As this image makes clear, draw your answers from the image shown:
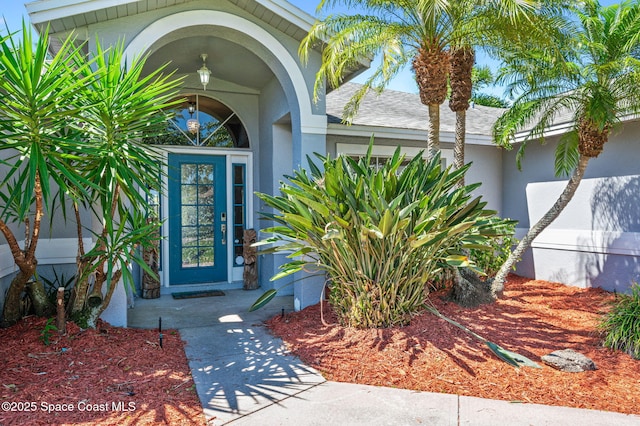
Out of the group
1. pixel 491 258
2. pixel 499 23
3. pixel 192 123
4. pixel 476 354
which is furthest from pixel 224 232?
pixel 499 23

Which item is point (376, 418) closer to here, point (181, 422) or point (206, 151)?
point (181, 422)

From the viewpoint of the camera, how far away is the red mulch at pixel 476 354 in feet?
12.1

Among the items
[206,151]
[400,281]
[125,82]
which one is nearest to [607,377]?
[400,281]

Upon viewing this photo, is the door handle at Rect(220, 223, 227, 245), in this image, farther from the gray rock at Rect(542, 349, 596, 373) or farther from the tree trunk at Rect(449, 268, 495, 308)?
the gray rock at Rect(542, 349, 596, 373)

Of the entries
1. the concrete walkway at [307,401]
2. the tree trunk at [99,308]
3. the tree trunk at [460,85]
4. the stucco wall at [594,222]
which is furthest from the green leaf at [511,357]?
the tree trunk at [99,308]

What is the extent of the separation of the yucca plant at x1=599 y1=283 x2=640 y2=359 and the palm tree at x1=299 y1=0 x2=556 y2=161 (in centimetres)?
308

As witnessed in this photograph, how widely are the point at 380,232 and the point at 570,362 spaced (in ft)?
7.15

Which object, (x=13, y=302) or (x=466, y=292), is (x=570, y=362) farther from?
(x=13, y=302)

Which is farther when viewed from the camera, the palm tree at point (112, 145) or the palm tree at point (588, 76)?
the palm tree at point (588, 76)

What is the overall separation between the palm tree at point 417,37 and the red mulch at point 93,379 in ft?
13.7

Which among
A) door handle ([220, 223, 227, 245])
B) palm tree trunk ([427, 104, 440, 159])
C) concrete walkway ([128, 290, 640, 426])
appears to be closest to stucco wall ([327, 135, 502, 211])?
palm tree trunk ([427, 104, 440, 159])

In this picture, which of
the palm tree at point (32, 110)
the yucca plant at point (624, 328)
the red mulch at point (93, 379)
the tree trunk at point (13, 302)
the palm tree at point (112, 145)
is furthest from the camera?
the tree trunk at point (13, 302)

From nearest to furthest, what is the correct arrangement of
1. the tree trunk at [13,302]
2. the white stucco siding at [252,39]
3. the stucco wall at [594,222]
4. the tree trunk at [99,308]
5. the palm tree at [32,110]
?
the palm tree at [32,110]
the tree trunk at [13,302]
the tree trunk at [99,308]
the white stucco siding at [252,39]
the stucco wall at [594,222]

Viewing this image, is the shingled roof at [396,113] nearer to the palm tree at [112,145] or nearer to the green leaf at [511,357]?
the palm tree at [112,145]
